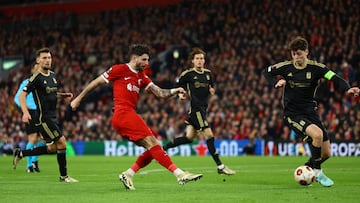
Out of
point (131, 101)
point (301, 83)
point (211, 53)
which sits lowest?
point (131, 101)

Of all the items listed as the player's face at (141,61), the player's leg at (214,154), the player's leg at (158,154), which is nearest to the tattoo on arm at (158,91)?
the player's face at (141,61)

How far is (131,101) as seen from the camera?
12469 millimetres

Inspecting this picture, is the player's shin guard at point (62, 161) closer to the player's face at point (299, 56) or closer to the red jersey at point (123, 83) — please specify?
the red jersey at point (123, 83)

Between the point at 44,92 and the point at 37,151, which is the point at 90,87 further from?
the point at 37,151

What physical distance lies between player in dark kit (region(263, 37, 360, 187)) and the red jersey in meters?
2.28

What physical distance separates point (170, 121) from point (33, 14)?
18.1 m

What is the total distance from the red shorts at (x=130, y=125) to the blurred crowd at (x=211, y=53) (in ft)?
51.3

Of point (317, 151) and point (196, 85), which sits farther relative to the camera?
point (196, 85)

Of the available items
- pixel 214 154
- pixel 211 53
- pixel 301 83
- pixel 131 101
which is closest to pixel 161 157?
pixel 131 101

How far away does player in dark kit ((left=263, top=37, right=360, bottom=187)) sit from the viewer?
12820 millimetres

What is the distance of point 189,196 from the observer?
1105 centimetres

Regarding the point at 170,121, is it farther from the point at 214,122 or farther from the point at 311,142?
the point at 311,142

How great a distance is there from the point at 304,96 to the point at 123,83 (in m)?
3.05

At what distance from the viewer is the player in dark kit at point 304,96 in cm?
1282
